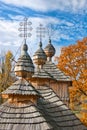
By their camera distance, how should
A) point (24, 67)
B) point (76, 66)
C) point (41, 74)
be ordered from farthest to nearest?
point (76, 66) < point (41, 74) < point (24, 67)

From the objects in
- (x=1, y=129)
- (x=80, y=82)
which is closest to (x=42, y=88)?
(x=1, y=129)

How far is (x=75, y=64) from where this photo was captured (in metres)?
25.4

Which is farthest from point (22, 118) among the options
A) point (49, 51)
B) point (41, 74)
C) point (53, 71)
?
point (49, 51)

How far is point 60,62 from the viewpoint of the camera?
25.7 meters

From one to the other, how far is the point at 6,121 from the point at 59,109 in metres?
3.95

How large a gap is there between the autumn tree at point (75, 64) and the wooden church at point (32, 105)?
8.25 meters

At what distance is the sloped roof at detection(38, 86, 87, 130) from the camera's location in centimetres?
1372

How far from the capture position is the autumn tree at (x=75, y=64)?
24.8 m

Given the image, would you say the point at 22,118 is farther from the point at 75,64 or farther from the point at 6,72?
the point at 6,72

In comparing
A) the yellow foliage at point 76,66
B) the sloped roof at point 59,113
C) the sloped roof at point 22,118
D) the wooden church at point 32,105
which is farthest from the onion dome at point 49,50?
the sloped roof at point 22,118

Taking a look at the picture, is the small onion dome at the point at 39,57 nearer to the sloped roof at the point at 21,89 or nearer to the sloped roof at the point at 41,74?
the sloped roof at the point at 41,74

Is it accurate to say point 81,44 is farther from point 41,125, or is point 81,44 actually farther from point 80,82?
point 41,125

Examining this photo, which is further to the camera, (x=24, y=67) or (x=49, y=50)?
(x=49, y=50)

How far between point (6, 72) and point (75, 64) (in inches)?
425
